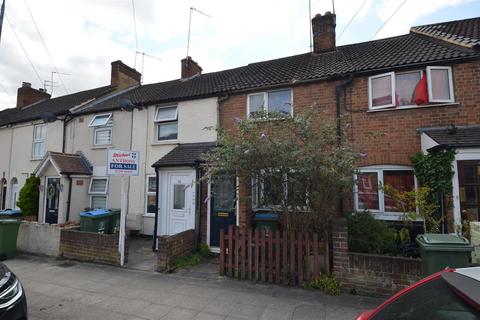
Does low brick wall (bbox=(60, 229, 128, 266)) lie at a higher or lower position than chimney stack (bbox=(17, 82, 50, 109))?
lower

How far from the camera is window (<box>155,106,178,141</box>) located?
9.49m

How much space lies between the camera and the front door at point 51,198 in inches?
398

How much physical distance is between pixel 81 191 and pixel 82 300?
700 cm

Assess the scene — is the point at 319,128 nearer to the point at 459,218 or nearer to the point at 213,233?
the point at 459,218

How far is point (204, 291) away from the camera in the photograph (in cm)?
473

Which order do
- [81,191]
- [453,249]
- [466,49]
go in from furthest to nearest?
1. [81,191]
2. [466,49]
3. [453,249]

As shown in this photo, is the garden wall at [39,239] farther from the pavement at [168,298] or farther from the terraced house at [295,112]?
the terraced house at [295,112]

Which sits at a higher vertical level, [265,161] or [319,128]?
[319,128]

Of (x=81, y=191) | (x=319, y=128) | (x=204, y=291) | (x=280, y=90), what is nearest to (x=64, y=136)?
(x=81, y=191)

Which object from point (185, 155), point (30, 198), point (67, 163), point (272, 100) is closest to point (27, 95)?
point (30, 198)

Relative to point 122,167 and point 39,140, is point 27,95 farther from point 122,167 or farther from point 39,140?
point 122,167

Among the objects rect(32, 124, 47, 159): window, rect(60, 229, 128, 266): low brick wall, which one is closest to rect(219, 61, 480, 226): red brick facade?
rect(60, 229, 128, 266): low brick wall

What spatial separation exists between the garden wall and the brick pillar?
6995 mm

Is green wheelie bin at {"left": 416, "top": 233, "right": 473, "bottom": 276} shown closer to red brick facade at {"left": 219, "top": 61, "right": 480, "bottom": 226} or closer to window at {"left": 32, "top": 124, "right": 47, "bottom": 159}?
red brick facade at {"left": 219, "top": 61, "right": 480, "bottom": 226}
